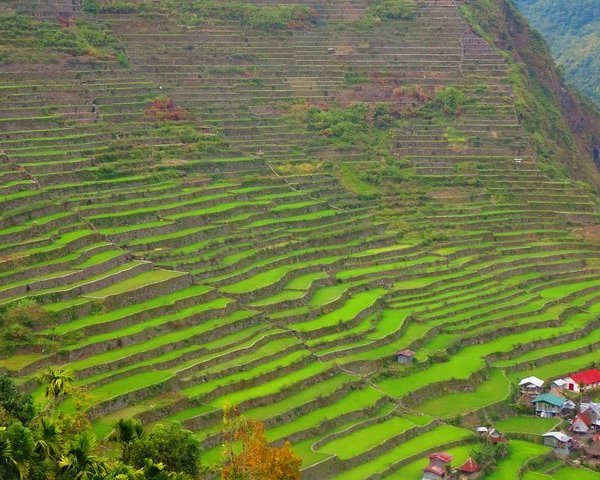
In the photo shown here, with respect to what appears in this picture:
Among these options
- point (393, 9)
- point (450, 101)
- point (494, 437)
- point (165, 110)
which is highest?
point (393, 9)

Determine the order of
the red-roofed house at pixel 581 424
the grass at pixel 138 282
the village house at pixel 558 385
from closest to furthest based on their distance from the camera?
the grass at pixel 138 282
the red-roofed house at pixel 581 424
the village house at pixel 558 385

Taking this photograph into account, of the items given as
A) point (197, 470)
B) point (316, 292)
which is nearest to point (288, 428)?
point (197, 470)

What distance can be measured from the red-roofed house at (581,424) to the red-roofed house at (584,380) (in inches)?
74.1

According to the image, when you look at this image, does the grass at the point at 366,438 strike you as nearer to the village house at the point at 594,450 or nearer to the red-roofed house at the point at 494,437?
the red-roofed house at the point at 494,437

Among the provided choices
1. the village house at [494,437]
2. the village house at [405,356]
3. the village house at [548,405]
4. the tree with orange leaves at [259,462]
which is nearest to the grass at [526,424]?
the village house at [548,405]

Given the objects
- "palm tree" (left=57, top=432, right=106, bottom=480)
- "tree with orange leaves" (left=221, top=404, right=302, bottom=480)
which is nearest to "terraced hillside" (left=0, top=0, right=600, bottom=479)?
"tree with orange leaves" (left=221, top=404, right=302, bottom=480)

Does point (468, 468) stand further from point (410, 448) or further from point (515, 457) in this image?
point (515, 457)

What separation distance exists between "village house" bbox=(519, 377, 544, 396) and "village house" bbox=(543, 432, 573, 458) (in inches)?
95.9

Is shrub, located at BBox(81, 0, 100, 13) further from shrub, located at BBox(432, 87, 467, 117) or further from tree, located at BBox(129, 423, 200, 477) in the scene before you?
tree, located at BBox(129, 423, 200, 477)

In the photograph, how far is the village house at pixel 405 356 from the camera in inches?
1104

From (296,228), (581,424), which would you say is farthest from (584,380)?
(296,228)

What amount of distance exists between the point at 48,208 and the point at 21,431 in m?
14.5

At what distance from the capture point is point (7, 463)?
1505cm

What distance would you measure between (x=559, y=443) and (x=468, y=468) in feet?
10.3
